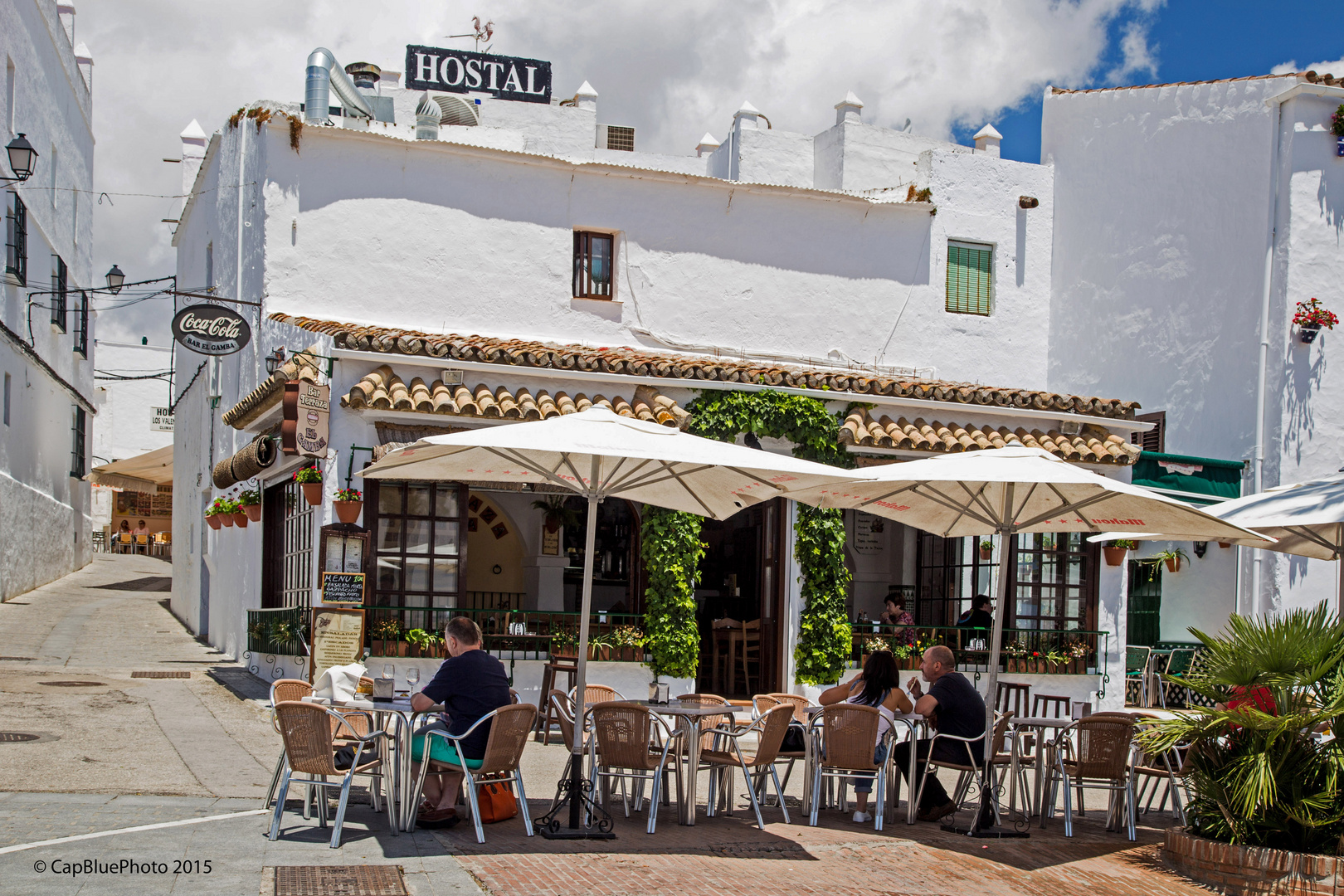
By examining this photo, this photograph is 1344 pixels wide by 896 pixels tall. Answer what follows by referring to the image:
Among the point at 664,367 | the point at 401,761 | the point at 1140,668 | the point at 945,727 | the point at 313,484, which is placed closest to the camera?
the point at 401,761

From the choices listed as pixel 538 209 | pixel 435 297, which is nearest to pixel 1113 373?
pixel 538 209

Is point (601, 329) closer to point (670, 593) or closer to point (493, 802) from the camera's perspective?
point (670, 593)

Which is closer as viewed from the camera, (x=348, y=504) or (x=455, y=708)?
(x=455, y=708)

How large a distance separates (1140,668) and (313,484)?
1145 cm

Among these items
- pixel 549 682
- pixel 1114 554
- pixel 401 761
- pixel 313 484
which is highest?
pixel 313 484

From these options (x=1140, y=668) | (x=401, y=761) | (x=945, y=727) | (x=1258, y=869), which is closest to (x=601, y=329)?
(x=1140, y=668)

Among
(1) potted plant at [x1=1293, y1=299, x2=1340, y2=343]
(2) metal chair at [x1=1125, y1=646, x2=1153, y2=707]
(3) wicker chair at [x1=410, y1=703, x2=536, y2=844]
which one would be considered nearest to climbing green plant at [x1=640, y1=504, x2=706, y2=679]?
(3) wicker chair at [x1=410, y1=703, x2=536, y2=844]

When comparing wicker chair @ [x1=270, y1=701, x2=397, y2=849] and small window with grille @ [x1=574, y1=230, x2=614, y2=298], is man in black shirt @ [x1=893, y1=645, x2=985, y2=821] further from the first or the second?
small window with grille @ [x1=574, y1=230, x2=614, y2=298]

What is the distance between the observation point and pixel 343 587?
40.0 feet

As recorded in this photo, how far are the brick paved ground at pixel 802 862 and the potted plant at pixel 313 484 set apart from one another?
16.0 feet

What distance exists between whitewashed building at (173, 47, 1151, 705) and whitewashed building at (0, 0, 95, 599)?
9.14 ft

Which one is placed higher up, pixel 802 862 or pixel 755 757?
pixel 755 757

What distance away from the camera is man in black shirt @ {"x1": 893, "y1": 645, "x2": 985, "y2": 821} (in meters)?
8.72

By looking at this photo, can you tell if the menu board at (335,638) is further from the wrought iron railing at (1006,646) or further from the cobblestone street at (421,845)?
the wrought iron railing at (1006,646)
